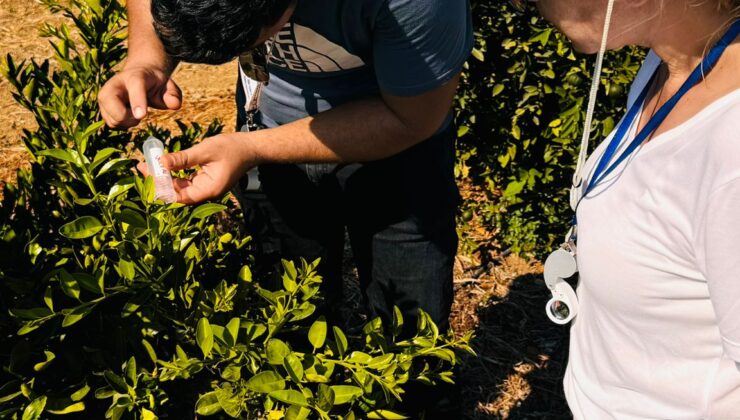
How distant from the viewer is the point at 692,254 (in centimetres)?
134

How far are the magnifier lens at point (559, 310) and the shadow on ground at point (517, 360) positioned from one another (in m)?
1.53

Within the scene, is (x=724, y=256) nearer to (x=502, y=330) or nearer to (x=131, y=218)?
(x=131, y=218)

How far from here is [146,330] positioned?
6.13 feet

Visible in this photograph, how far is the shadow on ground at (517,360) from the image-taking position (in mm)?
3504

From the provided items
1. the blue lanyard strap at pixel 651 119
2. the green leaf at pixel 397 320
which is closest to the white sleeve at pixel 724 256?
the blue lanyard strap at pixel 651 119

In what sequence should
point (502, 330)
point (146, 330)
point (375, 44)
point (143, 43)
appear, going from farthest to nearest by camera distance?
point (502, 330) < point (143, 43) < point (375, 44) < point (146, 330)

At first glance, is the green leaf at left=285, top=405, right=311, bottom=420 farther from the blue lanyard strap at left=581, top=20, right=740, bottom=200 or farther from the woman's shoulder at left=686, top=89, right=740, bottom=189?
the woman's shoulder at left=686, top=89, right=740, bottom=189

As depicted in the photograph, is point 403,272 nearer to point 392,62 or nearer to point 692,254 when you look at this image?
point 392,62

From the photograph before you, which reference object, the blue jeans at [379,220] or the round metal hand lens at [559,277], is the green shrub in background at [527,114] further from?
the round metal hand lens at [559,277]

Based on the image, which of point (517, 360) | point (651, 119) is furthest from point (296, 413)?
point (517, 360)

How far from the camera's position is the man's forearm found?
7.41 ft

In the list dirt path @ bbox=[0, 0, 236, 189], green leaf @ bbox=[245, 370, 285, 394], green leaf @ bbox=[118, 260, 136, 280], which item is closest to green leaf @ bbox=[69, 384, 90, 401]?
green leaf @ bbox=[118, 260, 136, 280]

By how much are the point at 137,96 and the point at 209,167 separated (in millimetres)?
271

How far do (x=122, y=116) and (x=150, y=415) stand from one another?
818 millimetres
